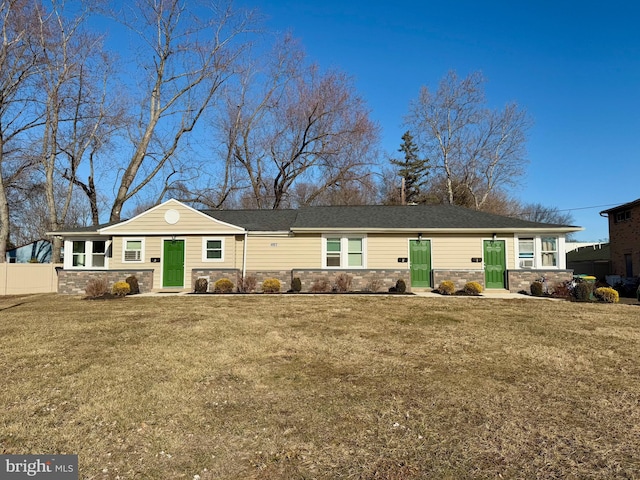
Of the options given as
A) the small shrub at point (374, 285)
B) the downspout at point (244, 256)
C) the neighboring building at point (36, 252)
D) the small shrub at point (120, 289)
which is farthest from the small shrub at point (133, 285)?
the neighboring building at point (36, 252)

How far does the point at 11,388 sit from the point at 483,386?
5425 mm

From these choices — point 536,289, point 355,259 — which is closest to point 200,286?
point 355,259

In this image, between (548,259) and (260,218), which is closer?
(548,259)

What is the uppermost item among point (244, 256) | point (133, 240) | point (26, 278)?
point (133, 240)

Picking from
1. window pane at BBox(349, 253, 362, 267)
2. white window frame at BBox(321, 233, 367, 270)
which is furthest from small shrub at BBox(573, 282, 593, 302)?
window pane at BBox(349, 253, 362, 267)

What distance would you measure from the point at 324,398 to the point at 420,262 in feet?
40.2

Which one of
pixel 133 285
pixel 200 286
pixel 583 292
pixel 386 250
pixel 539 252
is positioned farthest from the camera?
pixel 386 250

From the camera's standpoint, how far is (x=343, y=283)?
14750mm

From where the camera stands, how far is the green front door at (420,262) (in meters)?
15.7

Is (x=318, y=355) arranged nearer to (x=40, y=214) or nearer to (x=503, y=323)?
(x=503, y=323)

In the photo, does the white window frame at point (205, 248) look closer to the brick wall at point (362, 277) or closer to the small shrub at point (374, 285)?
the brick wall at point (362, 277)

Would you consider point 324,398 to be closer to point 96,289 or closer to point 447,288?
point 447,288

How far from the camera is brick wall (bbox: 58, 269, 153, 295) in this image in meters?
15.4

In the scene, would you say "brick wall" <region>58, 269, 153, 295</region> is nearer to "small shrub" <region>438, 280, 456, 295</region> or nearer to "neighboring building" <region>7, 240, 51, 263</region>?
"small shrub" <region>438, 280, 456, 295</region>
